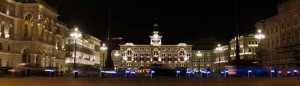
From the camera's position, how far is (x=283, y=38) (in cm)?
8506

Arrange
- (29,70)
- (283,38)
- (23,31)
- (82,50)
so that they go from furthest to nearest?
(82,50)
(283,38)
(23,31)
(29,70)

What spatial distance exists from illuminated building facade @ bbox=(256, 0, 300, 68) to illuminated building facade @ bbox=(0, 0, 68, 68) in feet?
155

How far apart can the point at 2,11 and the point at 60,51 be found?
36.7 meters

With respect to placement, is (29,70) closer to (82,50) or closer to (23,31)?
(23,31)

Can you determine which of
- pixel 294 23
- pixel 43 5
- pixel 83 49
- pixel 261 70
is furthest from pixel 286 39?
pixel 83 49

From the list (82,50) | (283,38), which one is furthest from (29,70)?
(82,50)

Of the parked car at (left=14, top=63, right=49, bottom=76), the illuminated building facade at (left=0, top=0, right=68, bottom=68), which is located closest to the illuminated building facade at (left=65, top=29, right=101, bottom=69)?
the illuminated building facade at (left=0, top=0, right=68, bottom=68)

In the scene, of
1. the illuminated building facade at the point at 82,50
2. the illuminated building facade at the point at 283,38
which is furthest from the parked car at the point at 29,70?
the illuminated building facade at the point at 283,38

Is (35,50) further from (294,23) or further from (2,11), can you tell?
(294,23)

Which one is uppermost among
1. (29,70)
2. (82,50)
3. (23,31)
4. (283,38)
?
(23,31)

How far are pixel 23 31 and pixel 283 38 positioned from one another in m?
52.8

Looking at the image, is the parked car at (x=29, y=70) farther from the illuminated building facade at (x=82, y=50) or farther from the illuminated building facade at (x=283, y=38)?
the illuminated building facade at (x=283, y=38)

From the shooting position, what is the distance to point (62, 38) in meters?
104

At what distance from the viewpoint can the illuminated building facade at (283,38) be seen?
3007 inches
